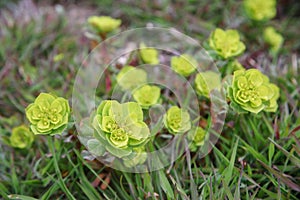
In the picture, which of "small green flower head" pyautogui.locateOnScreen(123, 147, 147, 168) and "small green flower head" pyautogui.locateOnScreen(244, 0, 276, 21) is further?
"small green flower head" pyautogui.locateOnScreen(244, 0, 276, 21)

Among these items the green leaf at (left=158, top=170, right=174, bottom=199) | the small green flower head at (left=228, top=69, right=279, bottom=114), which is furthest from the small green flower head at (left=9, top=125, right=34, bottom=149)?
the small green flower head at (left=228, top=69, right=279, bottom=114)

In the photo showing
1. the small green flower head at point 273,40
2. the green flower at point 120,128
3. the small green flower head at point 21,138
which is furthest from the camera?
the small green flower head at point 273,40

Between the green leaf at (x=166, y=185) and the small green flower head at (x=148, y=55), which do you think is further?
the small green flower head at (x=148, y=55)

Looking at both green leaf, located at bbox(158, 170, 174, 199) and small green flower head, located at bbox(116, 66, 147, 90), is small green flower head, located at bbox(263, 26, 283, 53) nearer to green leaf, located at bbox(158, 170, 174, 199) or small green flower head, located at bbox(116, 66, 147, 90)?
small green flower head, located at bbox(116, 66, 147, 90)

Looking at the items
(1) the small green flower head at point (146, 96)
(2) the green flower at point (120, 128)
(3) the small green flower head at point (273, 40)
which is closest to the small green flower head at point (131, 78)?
(1) the small green flower head at point (146, 96)

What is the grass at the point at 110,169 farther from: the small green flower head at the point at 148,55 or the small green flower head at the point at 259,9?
the small green flower head at the point at 148,55

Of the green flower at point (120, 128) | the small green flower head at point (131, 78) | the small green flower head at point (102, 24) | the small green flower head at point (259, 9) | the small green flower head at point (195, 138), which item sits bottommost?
the small green flower head at point (195, 138)

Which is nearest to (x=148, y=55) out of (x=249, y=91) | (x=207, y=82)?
(x=207, y=82)
